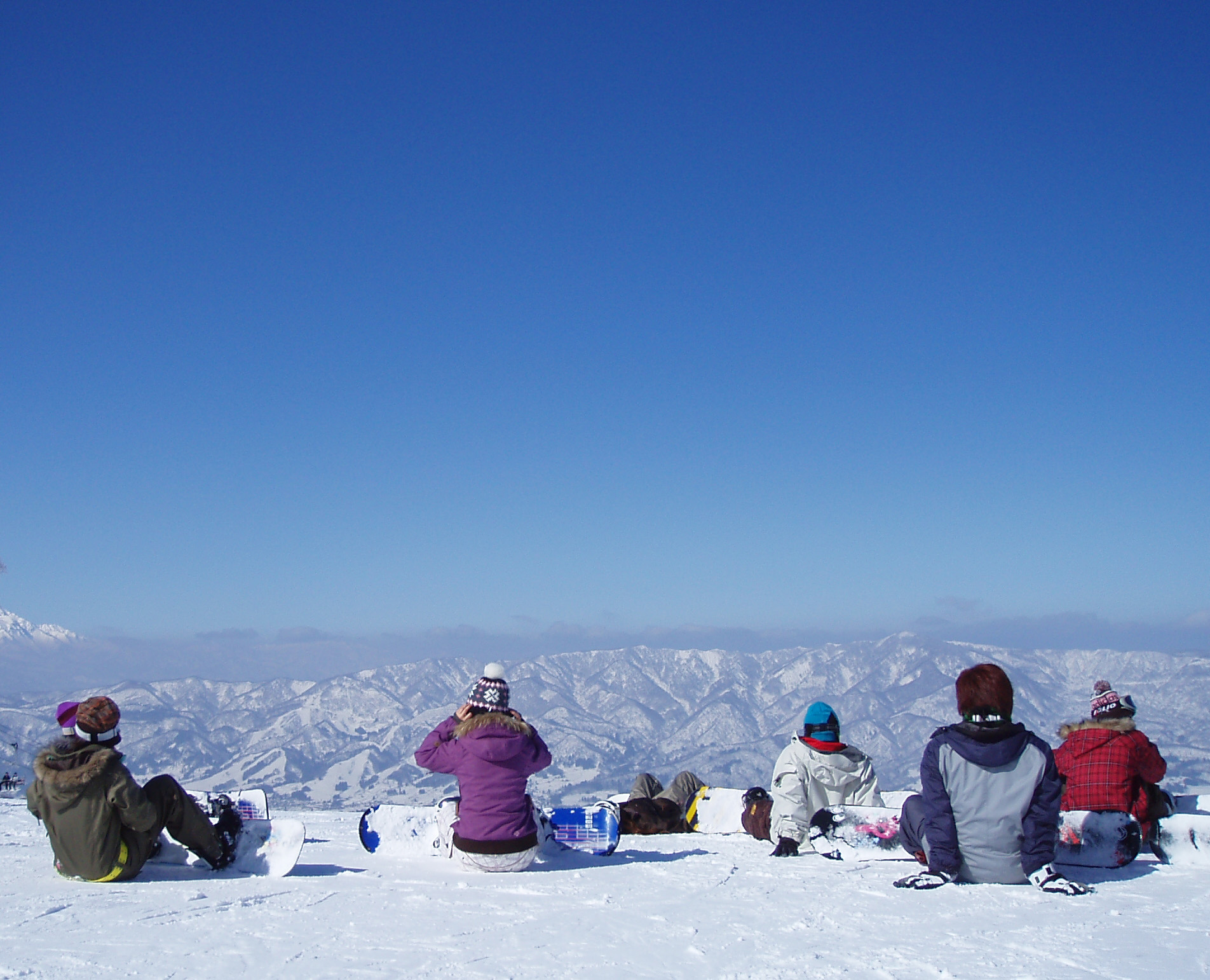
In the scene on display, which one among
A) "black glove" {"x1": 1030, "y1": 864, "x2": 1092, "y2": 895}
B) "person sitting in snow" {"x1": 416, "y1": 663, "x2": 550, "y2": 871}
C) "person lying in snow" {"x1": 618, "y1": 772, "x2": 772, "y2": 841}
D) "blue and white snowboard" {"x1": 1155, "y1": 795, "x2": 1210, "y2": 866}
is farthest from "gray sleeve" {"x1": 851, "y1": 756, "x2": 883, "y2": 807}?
"person sitting in snow" {"x1": 416, "y1": 663, "x2": 550, "y2": 871}

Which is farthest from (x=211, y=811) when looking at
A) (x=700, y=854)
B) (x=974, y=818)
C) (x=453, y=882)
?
(x=974, y=818)

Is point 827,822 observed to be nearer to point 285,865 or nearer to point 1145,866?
point 1145,866

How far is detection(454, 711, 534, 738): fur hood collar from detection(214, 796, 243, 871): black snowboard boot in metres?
1.87

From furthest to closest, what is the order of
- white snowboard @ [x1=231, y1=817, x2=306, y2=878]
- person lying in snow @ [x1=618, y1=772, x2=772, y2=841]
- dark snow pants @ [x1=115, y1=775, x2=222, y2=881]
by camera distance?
person lying in snow @ [x1=618, y1=772, x2=772, y2=841]
white snowboard @ [x1=231, y1=817, x2=306, y2=878]
dark snow pants @ [x1=115, y1=775, x2=222, y2=881]

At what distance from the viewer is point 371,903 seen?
5.72 meters

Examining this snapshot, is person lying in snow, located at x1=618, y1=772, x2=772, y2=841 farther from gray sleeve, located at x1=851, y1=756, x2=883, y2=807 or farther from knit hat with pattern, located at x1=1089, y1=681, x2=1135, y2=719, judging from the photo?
knit hat with pattern, located at x1=1089, y1=681, x2=1135, y2=719

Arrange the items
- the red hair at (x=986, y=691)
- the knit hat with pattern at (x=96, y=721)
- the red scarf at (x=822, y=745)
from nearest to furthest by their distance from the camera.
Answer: the red hair at (x=986, y=691), the knit hat with pattern at (x=96, y=721), the red scarf at (x=822, y=745)

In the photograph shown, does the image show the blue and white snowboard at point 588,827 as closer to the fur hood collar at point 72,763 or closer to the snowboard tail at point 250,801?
the snowboard tail at point 250,801

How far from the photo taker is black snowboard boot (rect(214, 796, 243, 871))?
22.5 feet

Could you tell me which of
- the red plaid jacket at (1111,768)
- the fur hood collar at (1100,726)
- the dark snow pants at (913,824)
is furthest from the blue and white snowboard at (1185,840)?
the dark snow pants at (913,824)

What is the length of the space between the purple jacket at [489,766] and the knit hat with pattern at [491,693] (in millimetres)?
73

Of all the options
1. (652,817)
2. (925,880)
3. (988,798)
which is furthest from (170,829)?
(652,817)

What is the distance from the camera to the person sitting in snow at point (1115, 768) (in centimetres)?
770

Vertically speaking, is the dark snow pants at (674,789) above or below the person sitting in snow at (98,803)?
below
